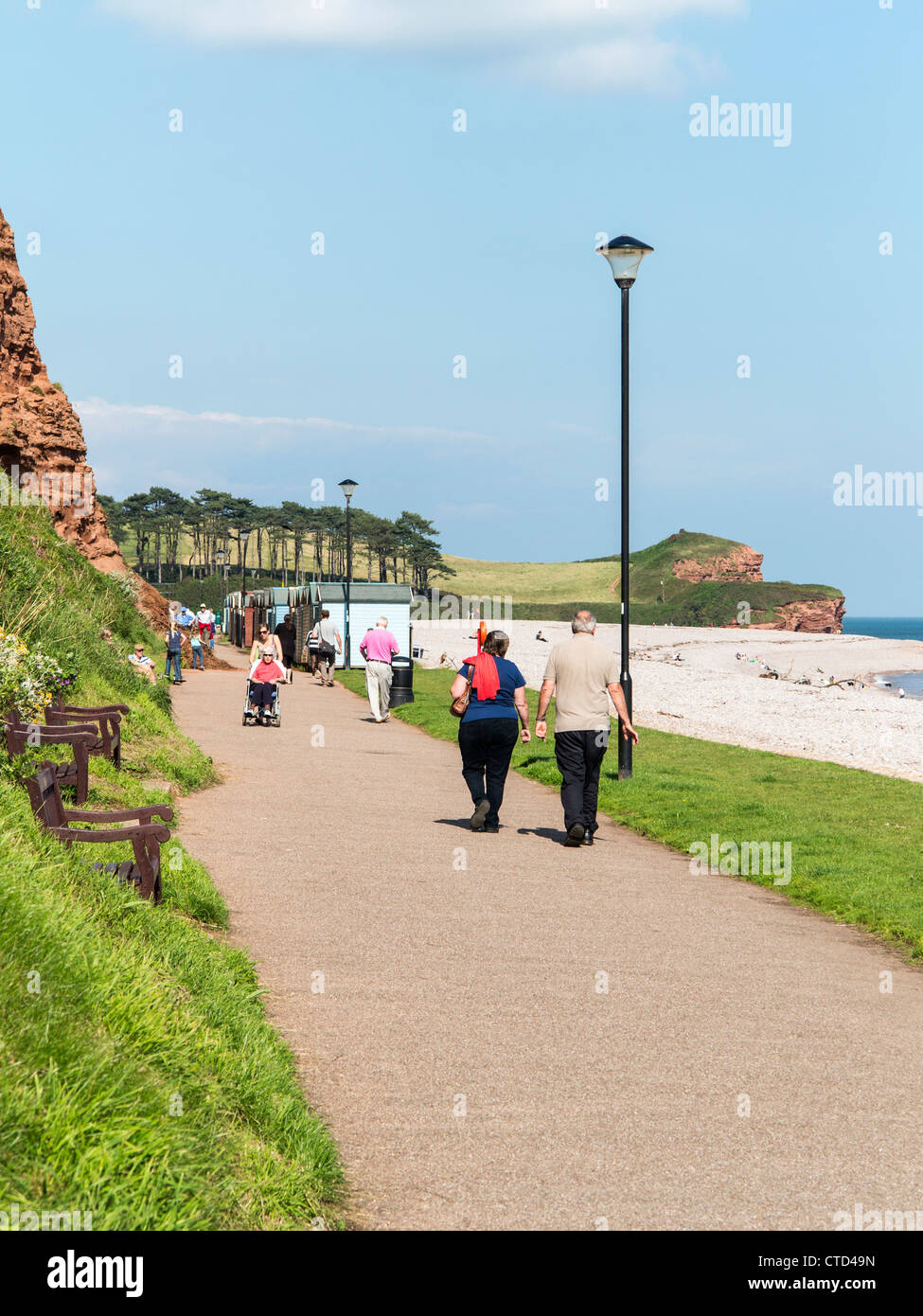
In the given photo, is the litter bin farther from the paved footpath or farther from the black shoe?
the paved footpath

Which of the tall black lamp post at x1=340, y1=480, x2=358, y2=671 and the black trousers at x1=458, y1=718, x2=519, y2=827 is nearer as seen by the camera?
the black trousers at x1=458, y1=718, x2=519, y2=827

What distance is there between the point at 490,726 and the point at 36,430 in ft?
63.7

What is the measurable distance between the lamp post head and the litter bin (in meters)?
11.6

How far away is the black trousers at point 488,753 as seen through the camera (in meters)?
10.6

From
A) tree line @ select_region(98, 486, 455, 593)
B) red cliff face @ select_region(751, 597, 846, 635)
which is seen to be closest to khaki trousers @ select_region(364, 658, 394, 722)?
tree line @ select_region(98, 486, 455, 593)

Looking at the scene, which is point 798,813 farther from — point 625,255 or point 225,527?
point 225,527

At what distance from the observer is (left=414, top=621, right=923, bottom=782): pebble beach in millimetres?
22203

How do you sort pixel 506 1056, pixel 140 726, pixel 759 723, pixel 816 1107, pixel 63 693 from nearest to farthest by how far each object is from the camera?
1. pixel 816 1107
2. pixel 506 1056
3. pixel 63 693
4. pixel 140 726
5. pixel 759 723

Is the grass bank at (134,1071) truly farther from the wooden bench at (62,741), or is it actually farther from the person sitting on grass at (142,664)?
the person sitting on grass at (142,664)

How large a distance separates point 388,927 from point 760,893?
3.12 metres

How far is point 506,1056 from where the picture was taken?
4.98 meters

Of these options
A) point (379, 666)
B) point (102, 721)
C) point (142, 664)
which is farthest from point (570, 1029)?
point (379, 666)
